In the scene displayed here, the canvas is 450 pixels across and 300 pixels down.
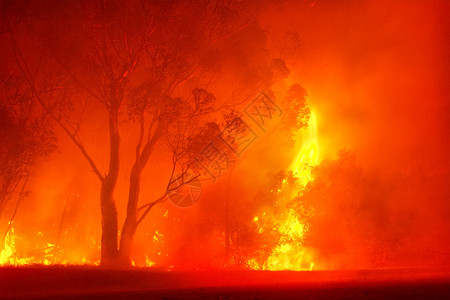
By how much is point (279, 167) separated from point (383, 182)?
7.68 meters

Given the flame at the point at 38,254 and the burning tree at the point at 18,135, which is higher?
the burning tree at the point at 18,135

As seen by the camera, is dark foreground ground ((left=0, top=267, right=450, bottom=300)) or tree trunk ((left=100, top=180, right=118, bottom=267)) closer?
dark foreground ground ((left=0, top=267, right=450, bottom=300))

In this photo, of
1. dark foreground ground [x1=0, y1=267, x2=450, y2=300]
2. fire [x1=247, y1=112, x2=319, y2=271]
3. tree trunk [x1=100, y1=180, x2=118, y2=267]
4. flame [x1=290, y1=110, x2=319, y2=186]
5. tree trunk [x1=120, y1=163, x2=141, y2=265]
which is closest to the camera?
dark foreground ground [x1=0, y1=267, x2=450, y2=300]

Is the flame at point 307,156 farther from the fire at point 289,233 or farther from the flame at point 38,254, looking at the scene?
the flame at point 38,254

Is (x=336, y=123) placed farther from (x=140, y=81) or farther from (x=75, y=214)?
(x=75, y=214)

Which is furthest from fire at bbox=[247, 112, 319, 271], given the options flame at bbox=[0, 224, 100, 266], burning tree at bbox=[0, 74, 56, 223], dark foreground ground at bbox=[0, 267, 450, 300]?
burning tree at bbox=[0, 74, 56, 223]

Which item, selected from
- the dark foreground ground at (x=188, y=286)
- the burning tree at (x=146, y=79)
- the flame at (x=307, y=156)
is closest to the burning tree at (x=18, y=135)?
the burning tree at (x=146, y=79)

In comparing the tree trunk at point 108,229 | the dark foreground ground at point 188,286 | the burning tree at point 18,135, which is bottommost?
the dark foreground ground at point 188,286

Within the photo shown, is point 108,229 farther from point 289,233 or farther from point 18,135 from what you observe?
point 289,233

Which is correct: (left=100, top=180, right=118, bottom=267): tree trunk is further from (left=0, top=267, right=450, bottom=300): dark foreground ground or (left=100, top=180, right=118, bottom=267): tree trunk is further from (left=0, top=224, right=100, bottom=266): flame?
(left=0, top=224, right=100, bottom=266): flame

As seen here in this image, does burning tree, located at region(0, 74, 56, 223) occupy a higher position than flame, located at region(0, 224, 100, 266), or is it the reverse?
burning tree, located at region(0, 74, 56, 223)

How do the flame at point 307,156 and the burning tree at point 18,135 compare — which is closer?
the burning tree at point 18,135

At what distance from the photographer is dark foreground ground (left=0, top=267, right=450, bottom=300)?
23.9 feet

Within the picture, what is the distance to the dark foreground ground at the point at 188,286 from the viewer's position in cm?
727
